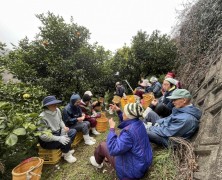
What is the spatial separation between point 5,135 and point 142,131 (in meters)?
2.25

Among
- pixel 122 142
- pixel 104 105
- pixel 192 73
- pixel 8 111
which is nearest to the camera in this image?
pixel 122 142

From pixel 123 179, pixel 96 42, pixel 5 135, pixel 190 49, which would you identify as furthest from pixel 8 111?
pixel 190 49

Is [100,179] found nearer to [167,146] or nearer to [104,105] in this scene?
[167,146]

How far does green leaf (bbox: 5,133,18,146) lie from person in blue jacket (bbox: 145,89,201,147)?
2.51 m

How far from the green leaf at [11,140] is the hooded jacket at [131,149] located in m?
1.45

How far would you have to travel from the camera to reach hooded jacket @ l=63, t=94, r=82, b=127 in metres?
5.28

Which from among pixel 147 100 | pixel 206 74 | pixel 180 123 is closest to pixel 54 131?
pixel 180 123

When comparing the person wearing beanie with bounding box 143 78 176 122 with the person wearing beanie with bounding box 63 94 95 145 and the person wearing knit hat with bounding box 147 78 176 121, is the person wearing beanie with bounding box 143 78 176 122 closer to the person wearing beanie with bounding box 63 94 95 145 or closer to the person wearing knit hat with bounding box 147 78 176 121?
the person wearing knit hat with bounding box 147 78 176 121

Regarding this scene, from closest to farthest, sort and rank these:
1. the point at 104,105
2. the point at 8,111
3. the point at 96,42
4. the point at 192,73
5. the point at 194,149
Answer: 1. the point at 194,149
2. the point at 8,111
3. the point at 192,73
4. the point at 96,42
5. the point at 104,105

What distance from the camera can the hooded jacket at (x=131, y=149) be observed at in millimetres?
2920

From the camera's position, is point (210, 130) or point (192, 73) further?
point (192, 73)

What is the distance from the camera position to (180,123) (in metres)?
3.51

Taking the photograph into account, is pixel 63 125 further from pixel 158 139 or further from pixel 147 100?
pixel 147 100

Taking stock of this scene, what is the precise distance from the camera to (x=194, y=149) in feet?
10.2
